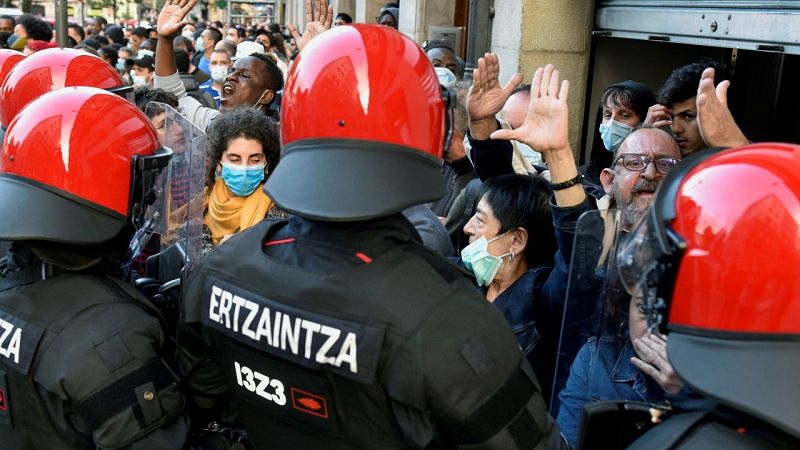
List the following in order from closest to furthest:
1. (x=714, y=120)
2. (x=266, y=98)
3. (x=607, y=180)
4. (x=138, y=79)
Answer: (x=714, y=120), (x=607, y=180), (x=266, y=98), (x=138, y=79)

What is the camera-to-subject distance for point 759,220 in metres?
1.32

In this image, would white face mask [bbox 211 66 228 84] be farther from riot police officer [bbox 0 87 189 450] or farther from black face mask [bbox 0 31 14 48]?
riot police officer [bbox 0 87 189 450]

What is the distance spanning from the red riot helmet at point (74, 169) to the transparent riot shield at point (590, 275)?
1.13 metres

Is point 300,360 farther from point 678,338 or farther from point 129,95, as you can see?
point 129,95

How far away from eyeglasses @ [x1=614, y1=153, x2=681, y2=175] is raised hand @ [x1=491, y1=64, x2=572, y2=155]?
0.73 m

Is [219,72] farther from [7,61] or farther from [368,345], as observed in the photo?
[368,345]

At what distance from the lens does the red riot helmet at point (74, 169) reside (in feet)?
6.32

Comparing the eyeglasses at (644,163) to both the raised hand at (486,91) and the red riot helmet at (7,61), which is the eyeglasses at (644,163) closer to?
the raised hand at (486,91)

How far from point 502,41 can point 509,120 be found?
2.48 metres

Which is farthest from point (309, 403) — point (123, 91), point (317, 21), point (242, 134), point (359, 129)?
point (317, 21)

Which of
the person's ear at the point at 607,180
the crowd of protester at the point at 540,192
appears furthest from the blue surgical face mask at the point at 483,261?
the person's ear at the point at 607,180

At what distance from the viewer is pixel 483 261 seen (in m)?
2.93

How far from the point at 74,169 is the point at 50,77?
6.25ft

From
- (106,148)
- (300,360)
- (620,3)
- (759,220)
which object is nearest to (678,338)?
(759,220)
